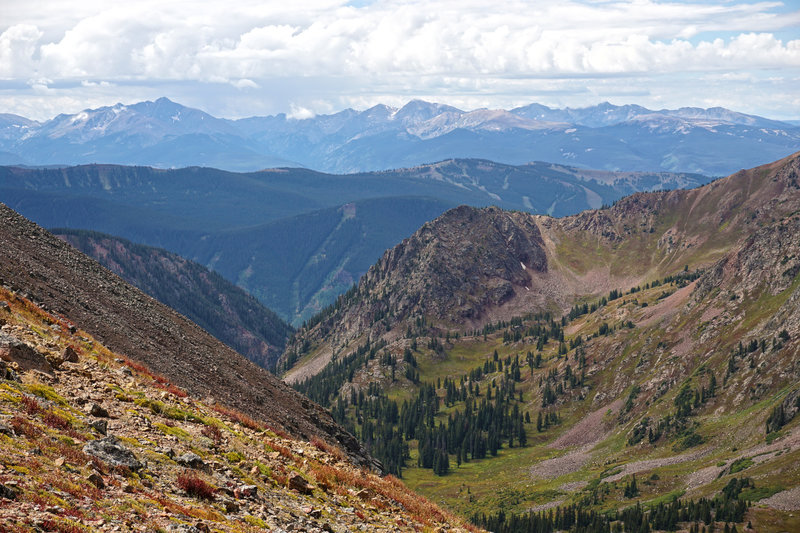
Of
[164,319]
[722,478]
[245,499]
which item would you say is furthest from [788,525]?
[245,499]

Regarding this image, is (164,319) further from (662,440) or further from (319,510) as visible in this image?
(662,440)

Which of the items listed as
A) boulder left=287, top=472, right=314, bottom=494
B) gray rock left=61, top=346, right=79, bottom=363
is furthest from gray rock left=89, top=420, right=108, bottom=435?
gray rock left=61, top=346, right=79, bottom=363

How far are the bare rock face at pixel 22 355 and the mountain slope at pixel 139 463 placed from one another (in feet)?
0.27

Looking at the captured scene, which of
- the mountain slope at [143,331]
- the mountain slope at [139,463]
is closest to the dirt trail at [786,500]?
the mountain slope at [143,331]

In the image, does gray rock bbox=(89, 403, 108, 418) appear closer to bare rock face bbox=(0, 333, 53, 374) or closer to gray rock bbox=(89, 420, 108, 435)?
gray rock bbox=(89, 420, 108, 435)

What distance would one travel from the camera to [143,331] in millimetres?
75250

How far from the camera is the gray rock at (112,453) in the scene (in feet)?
97.1

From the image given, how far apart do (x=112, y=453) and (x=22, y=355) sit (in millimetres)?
12272

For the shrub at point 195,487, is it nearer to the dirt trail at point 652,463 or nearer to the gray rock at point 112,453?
the gray rock at point 112,453

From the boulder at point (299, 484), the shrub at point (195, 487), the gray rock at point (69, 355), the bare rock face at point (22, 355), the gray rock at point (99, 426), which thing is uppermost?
the bare rock face at point (22, 355)

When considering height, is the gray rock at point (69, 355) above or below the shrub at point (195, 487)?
above

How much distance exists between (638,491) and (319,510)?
146 metres

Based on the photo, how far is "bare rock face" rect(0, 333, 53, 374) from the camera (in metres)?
37.3

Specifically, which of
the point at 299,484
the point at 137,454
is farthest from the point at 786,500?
the point at 137,454
